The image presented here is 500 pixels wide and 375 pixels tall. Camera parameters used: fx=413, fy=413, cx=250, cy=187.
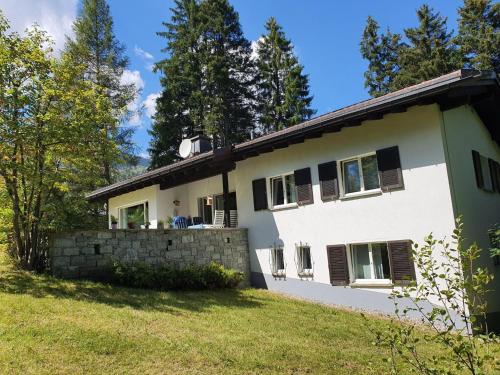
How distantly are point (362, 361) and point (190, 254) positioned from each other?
22.9ft

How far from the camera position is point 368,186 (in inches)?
459

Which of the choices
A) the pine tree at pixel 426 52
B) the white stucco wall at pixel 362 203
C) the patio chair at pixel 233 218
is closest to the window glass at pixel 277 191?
the white stucco wall at pixel 362 203

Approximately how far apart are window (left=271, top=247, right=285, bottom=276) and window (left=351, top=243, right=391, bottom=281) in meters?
2.61

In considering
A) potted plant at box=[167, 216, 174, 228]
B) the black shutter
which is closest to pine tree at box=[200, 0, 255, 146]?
potted plant at box=[167, 216, 174, 228]

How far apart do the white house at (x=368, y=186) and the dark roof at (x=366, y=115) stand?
0.03 meters

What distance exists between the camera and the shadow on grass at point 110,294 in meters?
8.59

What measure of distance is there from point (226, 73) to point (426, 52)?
14741 mm

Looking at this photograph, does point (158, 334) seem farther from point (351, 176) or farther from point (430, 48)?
point (430, 48)

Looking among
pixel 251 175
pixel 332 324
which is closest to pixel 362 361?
pixel 332 324

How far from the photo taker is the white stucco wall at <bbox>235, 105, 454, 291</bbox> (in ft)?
34.0

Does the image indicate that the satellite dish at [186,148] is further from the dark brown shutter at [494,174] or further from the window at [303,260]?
the dark brown shutter at [494,174]

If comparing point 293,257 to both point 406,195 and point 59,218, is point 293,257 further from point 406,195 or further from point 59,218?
point 59,218

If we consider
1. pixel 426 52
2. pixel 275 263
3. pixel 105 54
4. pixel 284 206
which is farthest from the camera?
pixel 105 54

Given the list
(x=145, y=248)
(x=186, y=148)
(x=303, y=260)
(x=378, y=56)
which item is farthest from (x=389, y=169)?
(x=378, y=56)
